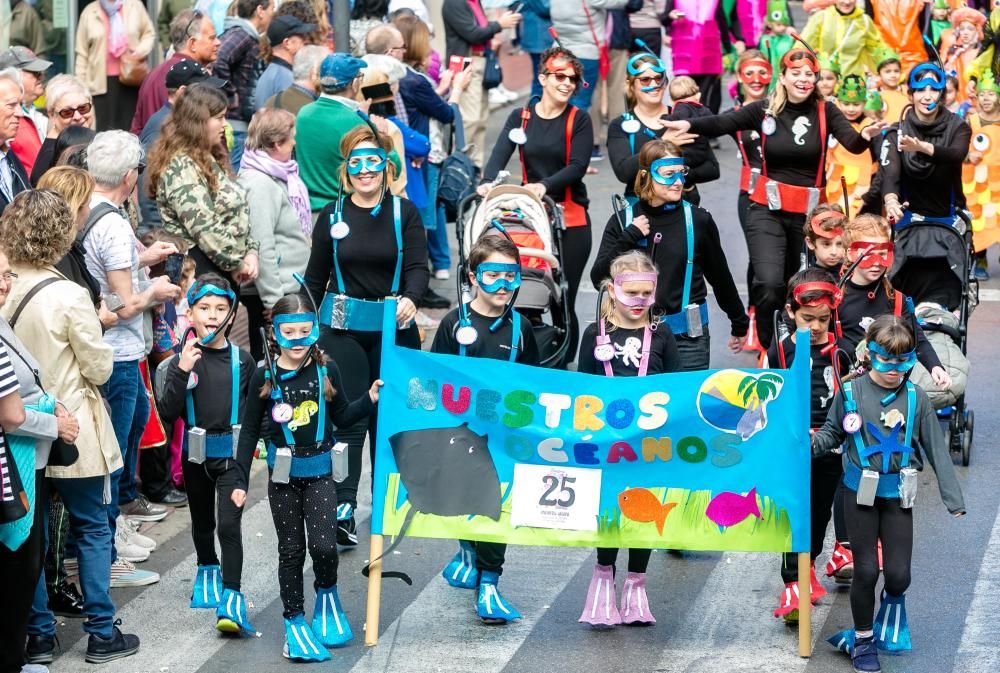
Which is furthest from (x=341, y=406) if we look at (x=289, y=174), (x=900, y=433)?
(x=289, y=174)

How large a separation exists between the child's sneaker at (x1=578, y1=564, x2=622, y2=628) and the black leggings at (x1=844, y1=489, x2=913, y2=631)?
116cm

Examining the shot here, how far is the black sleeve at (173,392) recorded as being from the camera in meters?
7.80

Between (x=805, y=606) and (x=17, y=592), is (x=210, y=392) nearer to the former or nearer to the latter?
(x=17, y=592)

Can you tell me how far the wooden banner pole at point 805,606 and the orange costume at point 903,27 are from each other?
38.8ft

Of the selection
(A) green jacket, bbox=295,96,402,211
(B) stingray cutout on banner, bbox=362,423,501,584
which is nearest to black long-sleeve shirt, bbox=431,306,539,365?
(B) stingray cutout on banner, bbox=362,423,501,584

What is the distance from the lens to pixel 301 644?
7625mm

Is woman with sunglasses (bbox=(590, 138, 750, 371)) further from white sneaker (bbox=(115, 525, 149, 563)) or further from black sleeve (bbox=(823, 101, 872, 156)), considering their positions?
white sneaker (bbox=(115, 525, 149, 563))

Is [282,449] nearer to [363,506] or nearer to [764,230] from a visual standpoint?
[363,506]

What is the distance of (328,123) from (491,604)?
395 centimetres

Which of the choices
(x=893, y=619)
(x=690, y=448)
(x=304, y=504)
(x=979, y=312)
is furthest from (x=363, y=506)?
(x=979, y=312)

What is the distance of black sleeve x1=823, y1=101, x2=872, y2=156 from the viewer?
36.0 ft

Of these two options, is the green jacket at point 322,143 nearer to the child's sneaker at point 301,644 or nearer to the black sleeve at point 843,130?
the black sleeve at point 843,130

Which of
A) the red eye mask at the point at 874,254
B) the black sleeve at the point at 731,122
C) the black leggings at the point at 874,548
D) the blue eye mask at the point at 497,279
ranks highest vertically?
the black sleeve at the point at 731,122

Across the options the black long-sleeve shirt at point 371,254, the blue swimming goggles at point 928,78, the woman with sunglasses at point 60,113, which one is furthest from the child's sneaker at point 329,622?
the blue swimming goggles at point 928,78
